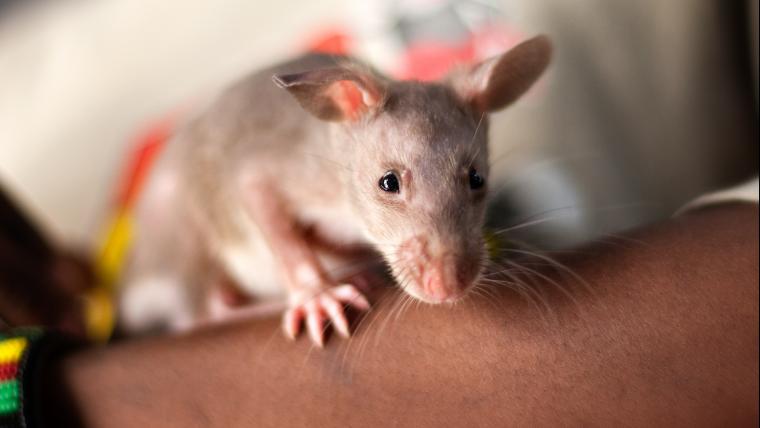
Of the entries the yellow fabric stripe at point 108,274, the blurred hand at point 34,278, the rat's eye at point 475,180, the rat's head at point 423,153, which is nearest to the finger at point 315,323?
the rat's head at point 423,153

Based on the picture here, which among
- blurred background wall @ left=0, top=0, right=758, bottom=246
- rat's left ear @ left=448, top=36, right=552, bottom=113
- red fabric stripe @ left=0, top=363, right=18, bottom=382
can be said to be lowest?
blurred background wall @ left=0, top=0, right=758, bottom=246

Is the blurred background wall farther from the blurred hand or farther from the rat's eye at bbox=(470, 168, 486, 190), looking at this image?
the blurred hand

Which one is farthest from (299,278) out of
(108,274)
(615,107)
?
(615,107)

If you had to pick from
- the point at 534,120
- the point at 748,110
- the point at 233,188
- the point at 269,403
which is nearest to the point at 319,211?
the point at 233,188

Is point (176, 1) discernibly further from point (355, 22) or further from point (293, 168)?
point (293, 168)

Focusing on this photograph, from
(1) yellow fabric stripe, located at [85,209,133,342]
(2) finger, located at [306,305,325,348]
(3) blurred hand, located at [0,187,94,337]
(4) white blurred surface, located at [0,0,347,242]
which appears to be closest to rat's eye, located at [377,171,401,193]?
(2) finger, located at [306,305,325,348]

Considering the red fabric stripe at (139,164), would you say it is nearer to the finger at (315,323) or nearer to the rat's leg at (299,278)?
the rat's leg at (299,278)
